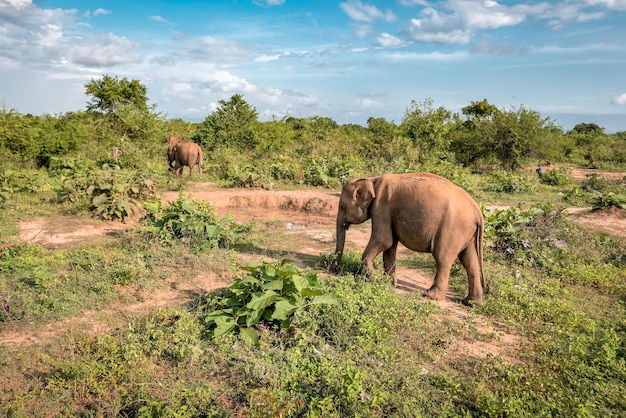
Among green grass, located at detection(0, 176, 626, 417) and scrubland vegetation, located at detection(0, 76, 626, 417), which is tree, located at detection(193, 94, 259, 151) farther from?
green grass, located at detection(0, 176, 626, 417)

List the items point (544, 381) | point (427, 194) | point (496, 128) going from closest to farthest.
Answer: point (544, 381)
point (427, 194)
point (496, 128)

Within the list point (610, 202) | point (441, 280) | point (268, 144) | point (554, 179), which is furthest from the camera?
point (268, 144)

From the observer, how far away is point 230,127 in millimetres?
25938

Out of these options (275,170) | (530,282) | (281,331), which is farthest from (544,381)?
(275,170)

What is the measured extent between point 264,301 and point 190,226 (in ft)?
11.6

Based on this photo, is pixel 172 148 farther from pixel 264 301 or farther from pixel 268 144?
pixel 264 301

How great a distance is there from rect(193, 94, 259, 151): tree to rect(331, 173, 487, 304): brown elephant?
18670mm

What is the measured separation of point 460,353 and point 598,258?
207 inches

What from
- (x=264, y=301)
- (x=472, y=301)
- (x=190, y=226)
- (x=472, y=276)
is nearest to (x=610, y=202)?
(x=472, y=276)

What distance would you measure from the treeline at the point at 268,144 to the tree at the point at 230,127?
0.19 ft

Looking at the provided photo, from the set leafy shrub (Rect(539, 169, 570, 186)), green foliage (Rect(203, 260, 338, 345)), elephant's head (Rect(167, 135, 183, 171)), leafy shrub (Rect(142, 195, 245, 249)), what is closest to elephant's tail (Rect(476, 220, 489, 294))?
green foliage (Rect(203, 260, 338, 345))

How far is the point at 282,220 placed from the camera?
1241cm

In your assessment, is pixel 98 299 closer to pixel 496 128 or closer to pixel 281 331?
pixel 281 331

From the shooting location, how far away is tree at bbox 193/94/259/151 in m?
24.9
